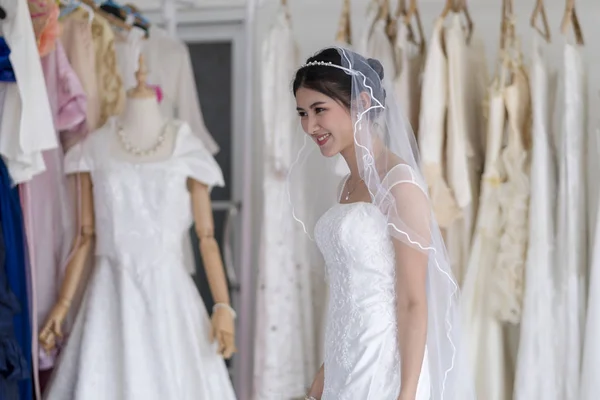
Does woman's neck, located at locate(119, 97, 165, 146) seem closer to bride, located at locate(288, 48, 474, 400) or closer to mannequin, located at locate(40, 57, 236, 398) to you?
mannequin, located at locate(40, 57, 236, 398)

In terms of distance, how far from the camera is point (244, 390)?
8.77ft

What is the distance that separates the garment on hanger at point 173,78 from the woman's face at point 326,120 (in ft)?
3.38

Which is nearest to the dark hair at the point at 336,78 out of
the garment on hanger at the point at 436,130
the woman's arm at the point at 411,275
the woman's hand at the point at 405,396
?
the woman's arm at the point at 411,275

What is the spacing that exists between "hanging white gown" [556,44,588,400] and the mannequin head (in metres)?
0.80

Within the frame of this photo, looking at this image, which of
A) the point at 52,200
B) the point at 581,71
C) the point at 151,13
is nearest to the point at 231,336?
the point at 52,200

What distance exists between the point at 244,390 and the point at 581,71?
4.53 feet

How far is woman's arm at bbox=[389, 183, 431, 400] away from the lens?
1.53 meters

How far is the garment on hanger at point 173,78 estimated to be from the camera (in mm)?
2656

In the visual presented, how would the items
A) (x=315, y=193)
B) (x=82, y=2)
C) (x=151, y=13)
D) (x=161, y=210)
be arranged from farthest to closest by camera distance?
(x=151, y=13), (x=82, y=2), (x=161, y=210), (x=315, y=193)

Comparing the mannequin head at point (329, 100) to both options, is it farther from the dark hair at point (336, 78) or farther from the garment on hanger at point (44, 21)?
the garment on hanger at point (44, 21)

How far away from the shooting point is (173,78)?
2.68 metres

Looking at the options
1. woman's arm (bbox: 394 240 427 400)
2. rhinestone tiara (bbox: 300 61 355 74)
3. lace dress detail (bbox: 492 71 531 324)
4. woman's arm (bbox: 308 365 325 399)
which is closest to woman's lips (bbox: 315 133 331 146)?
rhinestone tiara (bbox: 300 61 355 74)

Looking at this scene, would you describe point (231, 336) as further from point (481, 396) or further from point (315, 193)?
point (481, 396)

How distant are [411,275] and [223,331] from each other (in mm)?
845
